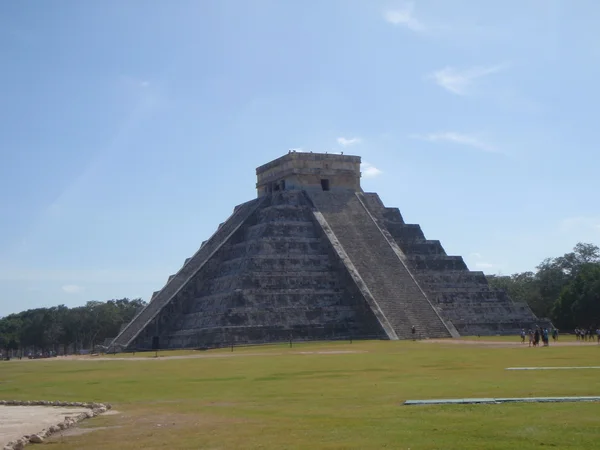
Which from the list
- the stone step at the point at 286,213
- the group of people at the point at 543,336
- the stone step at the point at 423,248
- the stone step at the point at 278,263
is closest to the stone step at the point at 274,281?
the stone step at the point at 278,263

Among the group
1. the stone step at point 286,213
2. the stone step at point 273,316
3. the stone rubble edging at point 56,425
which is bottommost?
the stone rubble edging at point 56,425

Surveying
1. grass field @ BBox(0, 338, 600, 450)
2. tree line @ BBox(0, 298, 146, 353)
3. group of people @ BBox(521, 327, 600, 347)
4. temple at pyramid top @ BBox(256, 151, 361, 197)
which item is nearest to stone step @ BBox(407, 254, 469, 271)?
group of people @ BBox(521, 327, 600, 347)

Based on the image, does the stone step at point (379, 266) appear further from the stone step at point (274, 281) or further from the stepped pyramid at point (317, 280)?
the stone step at point (274, 281)

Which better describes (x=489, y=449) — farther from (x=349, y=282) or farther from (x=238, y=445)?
(x=349, y=282)

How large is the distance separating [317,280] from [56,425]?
29323mm

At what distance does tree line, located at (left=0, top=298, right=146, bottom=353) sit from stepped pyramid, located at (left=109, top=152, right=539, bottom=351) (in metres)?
32.1

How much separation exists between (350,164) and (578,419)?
37.6 meters

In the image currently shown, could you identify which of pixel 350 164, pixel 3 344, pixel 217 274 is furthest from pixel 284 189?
pixel 3 344

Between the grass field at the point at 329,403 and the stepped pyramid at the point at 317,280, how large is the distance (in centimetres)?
1290

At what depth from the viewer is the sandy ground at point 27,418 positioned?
35.7ft

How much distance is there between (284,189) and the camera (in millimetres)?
46562

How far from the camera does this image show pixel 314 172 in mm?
45875

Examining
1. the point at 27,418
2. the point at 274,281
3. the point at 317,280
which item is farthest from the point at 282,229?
the point at 27,418

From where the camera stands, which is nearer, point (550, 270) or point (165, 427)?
point (165, 427)
